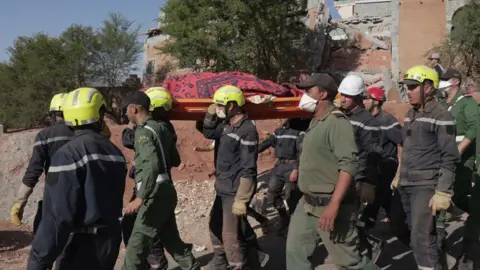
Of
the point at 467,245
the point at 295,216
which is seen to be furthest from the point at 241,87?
the point at 467,245

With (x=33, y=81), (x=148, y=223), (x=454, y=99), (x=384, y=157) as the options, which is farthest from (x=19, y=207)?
(x=33, y=81)

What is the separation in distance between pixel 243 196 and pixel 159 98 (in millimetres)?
1281

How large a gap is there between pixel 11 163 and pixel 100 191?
18175mm

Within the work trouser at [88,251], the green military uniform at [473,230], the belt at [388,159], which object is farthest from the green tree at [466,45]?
the work trouser at [88,251]

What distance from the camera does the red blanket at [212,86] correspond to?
5.80 m

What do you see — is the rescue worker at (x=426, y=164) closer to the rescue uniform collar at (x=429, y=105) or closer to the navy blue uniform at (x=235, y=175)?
the rescue uniform collar at (x=429, y=105)

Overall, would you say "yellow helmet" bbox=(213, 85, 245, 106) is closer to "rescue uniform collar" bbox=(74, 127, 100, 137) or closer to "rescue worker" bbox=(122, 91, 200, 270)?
"rescue worker" bbox=(122, 91, 200, 270)

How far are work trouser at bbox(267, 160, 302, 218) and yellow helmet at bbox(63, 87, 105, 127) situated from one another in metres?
3.98

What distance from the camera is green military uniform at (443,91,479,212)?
566cm

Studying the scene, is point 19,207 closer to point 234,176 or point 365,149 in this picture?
point 234,176

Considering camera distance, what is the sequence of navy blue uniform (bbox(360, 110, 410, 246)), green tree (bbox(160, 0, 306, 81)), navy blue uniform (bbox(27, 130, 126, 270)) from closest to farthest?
1. navy blue uniform (bbox(27, 130, 126, 270))
2. navy blue uniform (bbox(360, 110, 410, 246))
3. green tree (bbox(160, 0, 306, 81))

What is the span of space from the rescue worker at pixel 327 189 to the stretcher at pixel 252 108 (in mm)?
1455

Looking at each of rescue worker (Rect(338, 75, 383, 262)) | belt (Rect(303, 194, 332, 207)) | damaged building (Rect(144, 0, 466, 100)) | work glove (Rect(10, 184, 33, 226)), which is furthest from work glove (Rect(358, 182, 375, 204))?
damaged building (Rect(144, 0, 466, 100))

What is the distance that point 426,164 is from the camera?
474 centimetres
